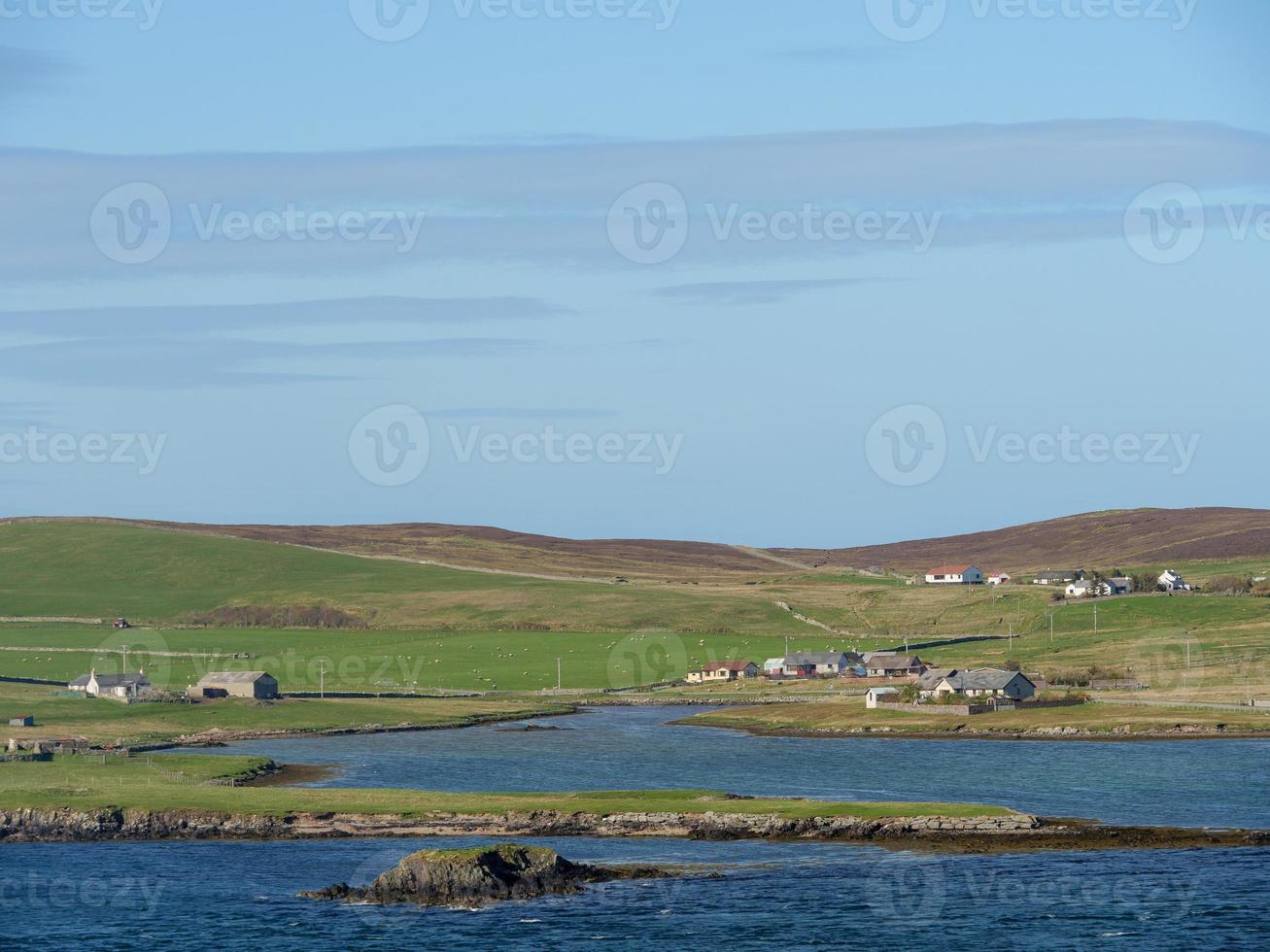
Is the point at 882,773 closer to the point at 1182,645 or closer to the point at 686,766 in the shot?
the point at 686,766

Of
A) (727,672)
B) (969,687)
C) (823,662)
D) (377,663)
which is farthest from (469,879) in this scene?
(377,663)

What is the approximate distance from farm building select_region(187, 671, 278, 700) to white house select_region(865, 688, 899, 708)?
168 feet

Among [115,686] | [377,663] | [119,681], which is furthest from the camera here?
[377,663]

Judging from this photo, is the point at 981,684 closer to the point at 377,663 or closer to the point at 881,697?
the point at 881,697

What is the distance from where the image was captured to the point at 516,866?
71.5 m

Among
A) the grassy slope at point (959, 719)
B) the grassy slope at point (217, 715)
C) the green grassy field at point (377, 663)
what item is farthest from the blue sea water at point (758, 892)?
the green grassy field at point (377, 663)

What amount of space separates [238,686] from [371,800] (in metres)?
69.3

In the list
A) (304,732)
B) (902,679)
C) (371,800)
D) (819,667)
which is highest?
(819,667)

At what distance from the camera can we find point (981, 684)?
146m

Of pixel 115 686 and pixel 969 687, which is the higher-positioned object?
pixel 115 686

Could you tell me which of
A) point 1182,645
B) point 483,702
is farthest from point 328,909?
point 1182,645

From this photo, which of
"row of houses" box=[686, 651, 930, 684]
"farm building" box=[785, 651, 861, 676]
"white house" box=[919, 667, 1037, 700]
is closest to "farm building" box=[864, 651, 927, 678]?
"row of houses" box=[686, 651, 930, 684]

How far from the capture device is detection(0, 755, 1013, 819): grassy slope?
282 feet

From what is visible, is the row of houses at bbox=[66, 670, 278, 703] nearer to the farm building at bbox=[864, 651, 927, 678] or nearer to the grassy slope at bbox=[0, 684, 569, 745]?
the grassy slope at bbox=[0, 684, 569, 745]
